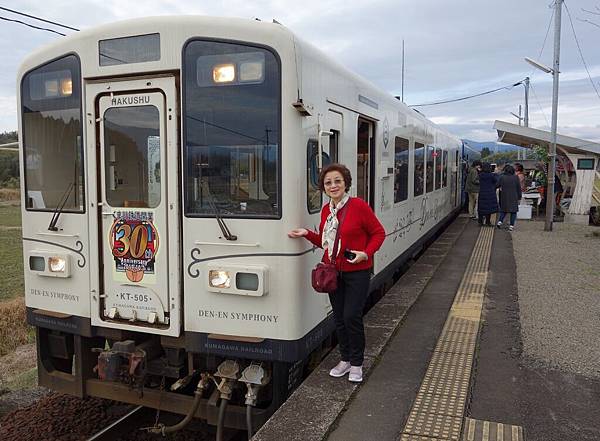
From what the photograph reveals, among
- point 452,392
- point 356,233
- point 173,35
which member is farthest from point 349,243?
point 173,35

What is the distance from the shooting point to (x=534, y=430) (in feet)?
11.3

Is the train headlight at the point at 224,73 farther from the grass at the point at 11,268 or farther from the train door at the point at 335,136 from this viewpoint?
the grass at the point at 11,268

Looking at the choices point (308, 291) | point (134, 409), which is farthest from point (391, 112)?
point (134, 409)

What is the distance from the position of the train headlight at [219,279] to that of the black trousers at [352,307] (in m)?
0.82

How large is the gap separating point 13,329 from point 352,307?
6.16m

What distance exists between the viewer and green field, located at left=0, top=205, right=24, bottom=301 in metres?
11.0

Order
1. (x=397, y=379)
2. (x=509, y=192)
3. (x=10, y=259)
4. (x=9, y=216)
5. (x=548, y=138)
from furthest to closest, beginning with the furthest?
(x=9, y=216)
(x=548, y=138)
(x=10, y=259)
(x=509, y=192)
(x=397, y=379)

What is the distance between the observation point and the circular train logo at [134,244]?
12.5 feet

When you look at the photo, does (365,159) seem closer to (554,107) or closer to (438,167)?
(438,167)

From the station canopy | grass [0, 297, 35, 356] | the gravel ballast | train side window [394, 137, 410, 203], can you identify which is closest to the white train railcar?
the gravel ballast

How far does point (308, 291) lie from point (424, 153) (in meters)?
5.75

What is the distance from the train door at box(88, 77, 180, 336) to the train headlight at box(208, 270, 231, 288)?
27 cm

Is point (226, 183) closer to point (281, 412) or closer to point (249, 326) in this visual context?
point (249, 326)

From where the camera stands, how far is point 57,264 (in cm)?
413
